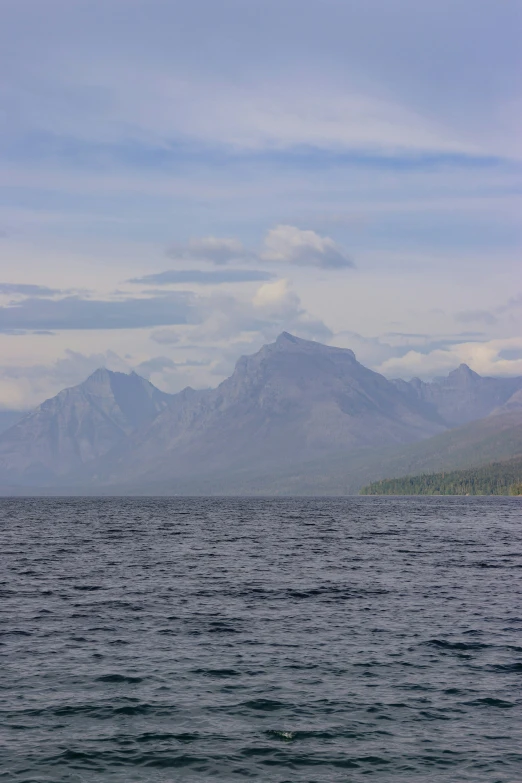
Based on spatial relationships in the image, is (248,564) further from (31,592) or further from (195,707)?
(195,707)

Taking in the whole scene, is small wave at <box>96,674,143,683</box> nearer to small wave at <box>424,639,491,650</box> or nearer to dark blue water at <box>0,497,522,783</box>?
dark blue water at <box>0,497,522,783</box>

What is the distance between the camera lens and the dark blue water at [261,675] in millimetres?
29172

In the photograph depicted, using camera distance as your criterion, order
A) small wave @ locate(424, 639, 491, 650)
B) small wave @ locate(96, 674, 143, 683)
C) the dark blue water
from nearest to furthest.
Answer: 1. the dark blue water
2. small wave @ locate(96, 674, 143, 683)
3. small wave @ locate(424, 639, 491, 650)

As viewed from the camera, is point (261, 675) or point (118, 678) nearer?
point (118, 678)

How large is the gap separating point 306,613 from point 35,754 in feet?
92.8

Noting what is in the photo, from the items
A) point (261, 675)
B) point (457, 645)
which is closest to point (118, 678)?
point (261, 675)

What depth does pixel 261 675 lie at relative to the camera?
39.5m

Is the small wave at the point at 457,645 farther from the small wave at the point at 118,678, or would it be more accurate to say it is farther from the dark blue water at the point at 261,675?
the small wave at the point at 118,678

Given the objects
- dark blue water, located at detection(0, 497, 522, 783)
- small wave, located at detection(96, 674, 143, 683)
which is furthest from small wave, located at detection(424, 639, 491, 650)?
small wave, located at detection(96, 674, 143, 683)

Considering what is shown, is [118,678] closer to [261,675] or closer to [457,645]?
[261,675]

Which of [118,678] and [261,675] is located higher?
[118,678]

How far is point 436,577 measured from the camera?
245ft

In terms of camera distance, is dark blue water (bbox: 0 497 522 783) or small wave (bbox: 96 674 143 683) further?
small wave (bbox: 96 674 143 683)

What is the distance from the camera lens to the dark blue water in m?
29.2
